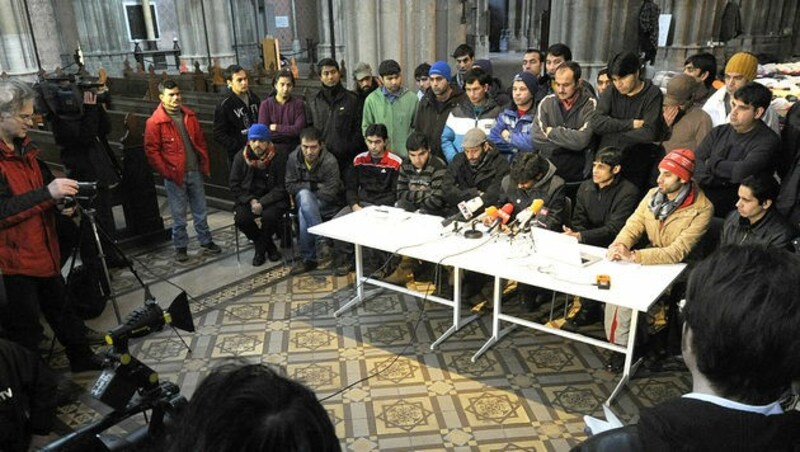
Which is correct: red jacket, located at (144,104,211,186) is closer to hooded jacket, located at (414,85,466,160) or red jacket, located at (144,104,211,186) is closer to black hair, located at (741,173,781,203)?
hooded jacket, located at (414,85,466,160)

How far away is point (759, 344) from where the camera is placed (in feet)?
3.91

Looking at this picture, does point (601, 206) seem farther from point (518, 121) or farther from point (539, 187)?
point (518, 121)

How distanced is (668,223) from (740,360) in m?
2.85

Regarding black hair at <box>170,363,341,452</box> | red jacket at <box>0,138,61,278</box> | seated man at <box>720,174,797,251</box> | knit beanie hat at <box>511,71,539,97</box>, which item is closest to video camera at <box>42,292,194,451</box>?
black hair at <box>170,363,341,452</box>

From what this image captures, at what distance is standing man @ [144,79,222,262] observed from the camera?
555 cm

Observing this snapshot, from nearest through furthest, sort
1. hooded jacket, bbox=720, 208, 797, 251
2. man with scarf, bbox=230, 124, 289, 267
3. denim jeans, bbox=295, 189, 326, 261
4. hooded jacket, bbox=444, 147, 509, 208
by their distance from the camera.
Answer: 1. hooded jacket, bbox=720, 208, 797, 251
2. hooded jacket, bbox=444, 147, 509, 208
3. denim jeans, bbox=295, 189, 326, 261
4. man with scarf, bbox=230, 124, 289, 267

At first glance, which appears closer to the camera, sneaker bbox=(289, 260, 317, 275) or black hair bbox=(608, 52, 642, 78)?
black hair bbox=(608, 52, 642, 78)

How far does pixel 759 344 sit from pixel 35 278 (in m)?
3.94

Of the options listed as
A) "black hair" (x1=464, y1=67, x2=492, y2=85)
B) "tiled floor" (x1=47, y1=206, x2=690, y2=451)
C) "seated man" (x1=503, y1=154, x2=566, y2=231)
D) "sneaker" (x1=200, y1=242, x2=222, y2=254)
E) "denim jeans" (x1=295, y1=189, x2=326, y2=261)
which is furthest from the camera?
"sneaker" (x1=200, y1=242, x2=222, y2=254)

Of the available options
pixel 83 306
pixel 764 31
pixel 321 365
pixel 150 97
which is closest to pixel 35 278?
pixel 83 306

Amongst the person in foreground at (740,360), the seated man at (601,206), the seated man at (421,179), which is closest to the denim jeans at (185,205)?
the seated man at (421,179)

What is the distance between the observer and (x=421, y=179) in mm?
5133

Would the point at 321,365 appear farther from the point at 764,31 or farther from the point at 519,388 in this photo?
the point at 764,31

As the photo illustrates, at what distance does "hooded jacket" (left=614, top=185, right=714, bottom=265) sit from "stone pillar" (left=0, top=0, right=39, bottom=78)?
1117cm
